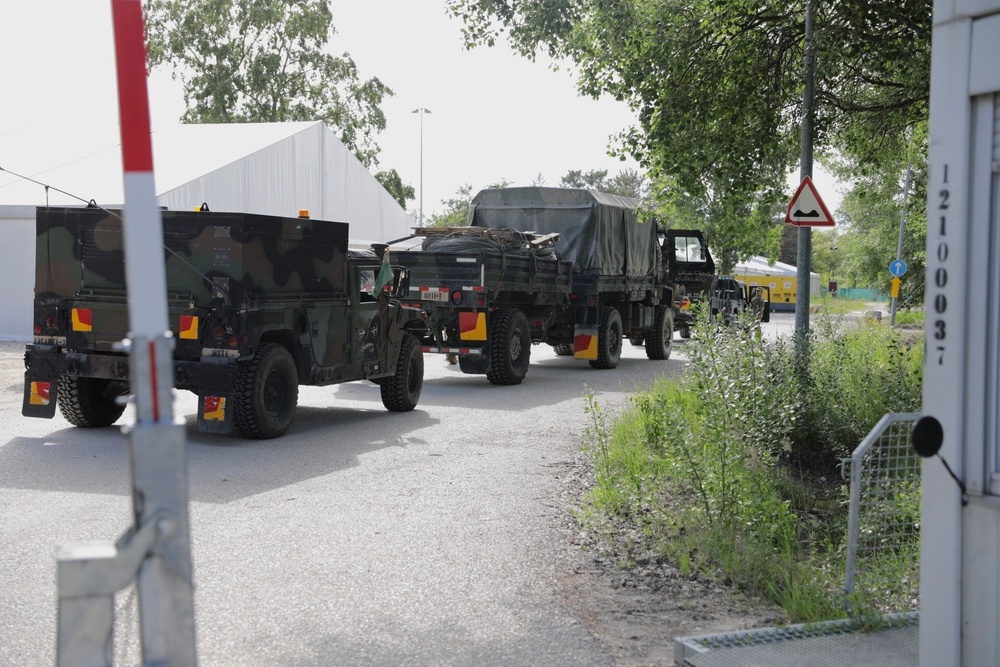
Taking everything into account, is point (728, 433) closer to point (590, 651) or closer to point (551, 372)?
point (590, 651)

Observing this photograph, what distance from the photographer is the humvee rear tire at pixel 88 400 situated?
11047 mm

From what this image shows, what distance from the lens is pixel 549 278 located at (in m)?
17.8

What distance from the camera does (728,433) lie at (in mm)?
7426

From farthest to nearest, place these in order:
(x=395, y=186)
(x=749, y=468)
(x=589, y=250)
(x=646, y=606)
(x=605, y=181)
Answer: (x=605, y=181) < (x=395, y=186) < (x=589, y=250) < (x=749, y=468) < (x=646, y=606)

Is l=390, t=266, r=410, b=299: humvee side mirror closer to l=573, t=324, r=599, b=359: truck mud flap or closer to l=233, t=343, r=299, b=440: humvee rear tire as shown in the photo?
l=233, t=343, r=299, b=440: humvee rear tire

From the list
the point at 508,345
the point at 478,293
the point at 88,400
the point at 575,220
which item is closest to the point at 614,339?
the point at 575,220

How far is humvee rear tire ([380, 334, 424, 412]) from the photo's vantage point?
520 inches

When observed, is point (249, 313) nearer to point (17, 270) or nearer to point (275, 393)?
point (275, 393)

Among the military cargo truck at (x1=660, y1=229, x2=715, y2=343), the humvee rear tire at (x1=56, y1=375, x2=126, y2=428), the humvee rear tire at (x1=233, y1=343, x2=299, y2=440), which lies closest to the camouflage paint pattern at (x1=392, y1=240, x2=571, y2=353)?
the humvee rear tire at (x1=233, y1=343, x2=299, y2=440)

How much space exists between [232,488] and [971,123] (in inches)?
239

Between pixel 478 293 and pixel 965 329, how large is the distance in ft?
39.6

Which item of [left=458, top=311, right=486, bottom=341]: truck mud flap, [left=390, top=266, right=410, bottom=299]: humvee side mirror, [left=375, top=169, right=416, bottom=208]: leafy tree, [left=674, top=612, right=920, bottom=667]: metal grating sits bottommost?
[left=674, top=612, right=920, bottom=667]: metal grating

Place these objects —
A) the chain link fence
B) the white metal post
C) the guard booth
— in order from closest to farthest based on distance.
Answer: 1. the white metal post
2. the guard booth
3. the chain link fence

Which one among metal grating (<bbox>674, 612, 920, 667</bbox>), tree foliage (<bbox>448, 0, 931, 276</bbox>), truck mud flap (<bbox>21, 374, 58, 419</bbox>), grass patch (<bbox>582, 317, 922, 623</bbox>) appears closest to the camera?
metal grating (<bbox>674, 612, 920, 667</bbox>)
